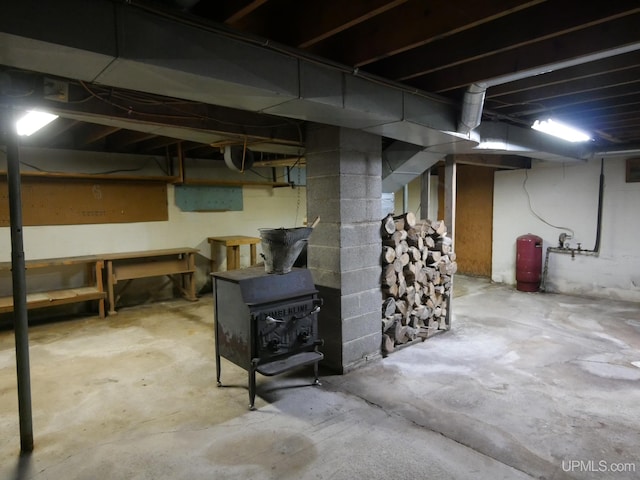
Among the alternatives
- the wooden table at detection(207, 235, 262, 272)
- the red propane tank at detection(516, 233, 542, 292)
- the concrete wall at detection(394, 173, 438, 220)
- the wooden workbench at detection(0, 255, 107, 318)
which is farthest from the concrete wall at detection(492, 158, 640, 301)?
the wooden workbench at detection(0, 255, 107, 318)

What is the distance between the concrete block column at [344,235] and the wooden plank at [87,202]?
10.5ft

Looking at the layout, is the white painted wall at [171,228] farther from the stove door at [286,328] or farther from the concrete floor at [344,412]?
the stove door at [286,328]

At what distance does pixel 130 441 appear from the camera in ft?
7.51

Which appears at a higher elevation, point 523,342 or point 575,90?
point 575,90

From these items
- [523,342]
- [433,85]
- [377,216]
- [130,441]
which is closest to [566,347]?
[523,342]

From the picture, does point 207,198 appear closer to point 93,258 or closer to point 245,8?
point 93,258

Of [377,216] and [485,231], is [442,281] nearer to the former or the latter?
[377,216]

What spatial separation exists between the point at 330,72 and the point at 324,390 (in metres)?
2.09

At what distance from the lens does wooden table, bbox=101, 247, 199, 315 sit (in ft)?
16.5

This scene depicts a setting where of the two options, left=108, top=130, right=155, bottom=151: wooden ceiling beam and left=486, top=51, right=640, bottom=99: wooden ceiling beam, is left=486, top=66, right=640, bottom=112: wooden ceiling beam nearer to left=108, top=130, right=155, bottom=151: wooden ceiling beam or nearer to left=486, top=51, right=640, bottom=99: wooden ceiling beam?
left=486, top=51, right=640, bottom=99: wooden ceiling beam

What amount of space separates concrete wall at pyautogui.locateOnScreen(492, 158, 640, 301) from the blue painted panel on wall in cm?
419

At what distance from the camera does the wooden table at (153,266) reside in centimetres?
504
